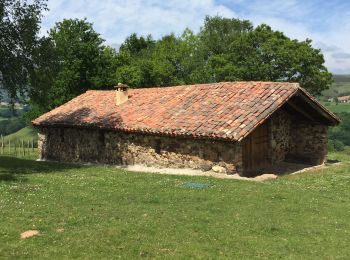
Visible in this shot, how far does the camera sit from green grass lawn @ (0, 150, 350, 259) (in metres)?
9.68

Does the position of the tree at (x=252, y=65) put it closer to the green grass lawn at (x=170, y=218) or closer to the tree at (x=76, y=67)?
the tree at (x=76, y=67)

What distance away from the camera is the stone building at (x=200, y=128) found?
843 inches

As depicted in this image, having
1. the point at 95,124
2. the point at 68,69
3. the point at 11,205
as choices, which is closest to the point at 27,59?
the point at 95,124

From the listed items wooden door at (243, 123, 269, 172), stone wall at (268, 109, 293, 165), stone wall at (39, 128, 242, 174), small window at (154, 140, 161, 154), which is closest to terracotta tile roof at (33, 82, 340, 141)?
stone wall at (39, 128, 242, 174)

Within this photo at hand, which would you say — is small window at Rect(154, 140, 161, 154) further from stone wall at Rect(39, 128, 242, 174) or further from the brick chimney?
the brick chimney

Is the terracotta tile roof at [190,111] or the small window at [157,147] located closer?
the terracotta tile roof at [190,111]

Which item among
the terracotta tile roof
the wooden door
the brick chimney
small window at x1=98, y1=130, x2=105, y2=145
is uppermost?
the brick chimney

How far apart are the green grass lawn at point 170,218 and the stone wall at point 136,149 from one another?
2.56 m

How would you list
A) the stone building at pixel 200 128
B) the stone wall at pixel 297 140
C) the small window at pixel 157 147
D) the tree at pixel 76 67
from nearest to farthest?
the stone building at pixel 200 128 → the small window at pixel 157 147 → the stone wall at pixel 297 140 → the tree at pixel 76 67

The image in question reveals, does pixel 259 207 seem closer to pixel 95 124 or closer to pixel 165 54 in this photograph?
pixel 95 124

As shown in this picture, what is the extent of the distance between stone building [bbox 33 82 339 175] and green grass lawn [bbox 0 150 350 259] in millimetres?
2955

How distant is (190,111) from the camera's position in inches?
969

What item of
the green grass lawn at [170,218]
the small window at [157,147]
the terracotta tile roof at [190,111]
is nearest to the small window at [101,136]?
the terracotta tile roof at [190,111]

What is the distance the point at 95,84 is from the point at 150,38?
1047 inches
